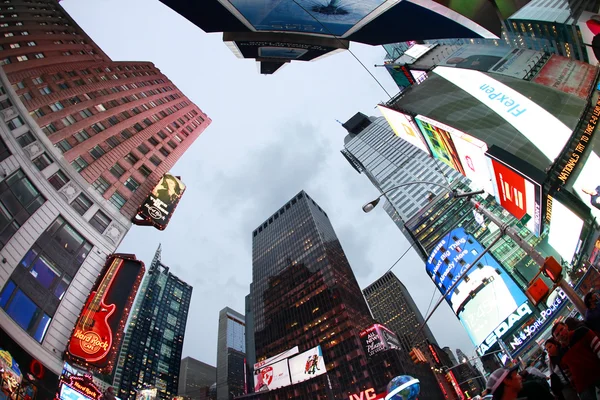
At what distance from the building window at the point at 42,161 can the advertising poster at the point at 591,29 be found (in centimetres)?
3701

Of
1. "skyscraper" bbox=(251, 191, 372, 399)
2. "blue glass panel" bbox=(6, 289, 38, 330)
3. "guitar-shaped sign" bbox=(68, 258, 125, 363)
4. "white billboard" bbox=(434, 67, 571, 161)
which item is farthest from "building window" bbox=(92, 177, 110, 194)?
"skyscraper" bbox=(251, 191, 372, 399)

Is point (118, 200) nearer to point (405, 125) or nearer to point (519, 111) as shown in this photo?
point (519, 111)

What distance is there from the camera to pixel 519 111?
38.5m

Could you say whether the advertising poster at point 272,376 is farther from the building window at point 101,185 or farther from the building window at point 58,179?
the building window at point 58,179

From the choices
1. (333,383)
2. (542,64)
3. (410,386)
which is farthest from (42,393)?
(542,64)

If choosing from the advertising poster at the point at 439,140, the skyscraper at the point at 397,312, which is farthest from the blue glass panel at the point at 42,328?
the skyscraper at the point at 397,312

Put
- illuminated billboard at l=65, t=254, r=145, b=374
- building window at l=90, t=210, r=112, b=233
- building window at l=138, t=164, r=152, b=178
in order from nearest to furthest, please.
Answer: illuminated billboard at l=65, t=254, r=145, b=374
building window at l=90, t=210, r=112, b=233
building window at l=138, t=164, r=152, b=178

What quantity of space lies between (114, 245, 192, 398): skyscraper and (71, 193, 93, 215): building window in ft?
527

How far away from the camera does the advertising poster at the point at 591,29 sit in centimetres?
2155

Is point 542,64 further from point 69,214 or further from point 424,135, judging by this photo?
point 69,214

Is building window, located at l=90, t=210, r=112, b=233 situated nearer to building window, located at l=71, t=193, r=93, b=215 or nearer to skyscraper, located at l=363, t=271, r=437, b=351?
building window, located at l=71, t=193, r=93, b=215

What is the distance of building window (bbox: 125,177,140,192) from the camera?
29.8 metres

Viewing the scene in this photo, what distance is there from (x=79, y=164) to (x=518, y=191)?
44383 mm

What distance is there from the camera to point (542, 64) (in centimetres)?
6391
